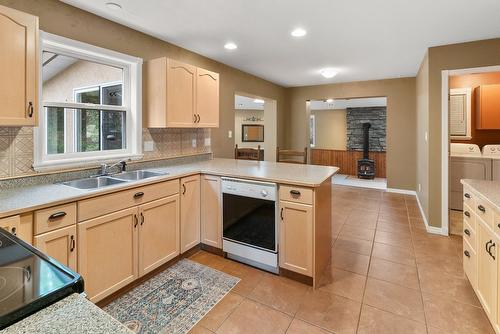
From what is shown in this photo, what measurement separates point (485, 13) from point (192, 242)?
11.9ft

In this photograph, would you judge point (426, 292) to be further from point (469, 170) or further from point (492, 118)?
point (492, 118)

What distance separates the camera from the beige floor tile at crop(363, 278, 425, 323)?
1.92 m

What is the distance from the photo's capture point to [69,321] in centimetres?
60

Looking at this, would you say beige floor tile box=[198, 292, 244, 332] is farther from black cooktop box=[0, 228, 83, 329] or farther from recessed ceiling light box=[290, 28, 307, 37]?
recessed ceiling light box=[290, 28, 307, 37]

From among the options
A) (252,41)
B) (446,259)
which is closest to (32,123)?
(252,41)

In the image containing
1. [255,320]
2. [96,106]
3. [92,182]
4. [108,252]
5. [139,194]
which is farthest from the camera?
[96,106]

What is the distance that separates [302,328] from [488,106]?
4.75 m

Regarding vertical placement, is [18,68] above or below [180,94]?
below

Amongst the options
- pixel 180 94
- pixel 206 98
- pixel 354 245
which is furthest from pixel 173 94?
pixel 354 245

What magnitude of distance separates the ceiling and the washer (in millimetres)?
1706

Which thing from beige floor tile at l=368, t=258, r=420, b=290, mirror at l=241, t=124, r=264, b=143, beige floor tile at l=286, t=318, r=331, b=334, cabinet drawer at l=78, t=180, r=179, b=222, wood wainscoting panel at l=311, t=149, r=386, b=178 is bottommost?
beige floor tile at l=286, t=318, r=331, b=334

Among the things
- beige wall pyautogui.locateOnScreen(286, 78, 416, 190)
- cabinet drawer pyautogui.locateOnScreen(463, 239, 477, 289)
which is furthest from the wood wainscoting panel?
cabinet drawer pyautogui.locateOnScreen(463, 239, 477, 289)

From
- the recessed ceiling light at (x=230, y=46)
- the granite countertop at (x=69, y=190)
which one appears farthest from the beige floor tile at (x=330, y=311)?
the recessed ceiling light at (x=230, y=46)

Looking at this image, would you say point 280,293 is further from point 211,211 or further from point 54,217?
point 54,217
